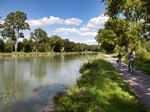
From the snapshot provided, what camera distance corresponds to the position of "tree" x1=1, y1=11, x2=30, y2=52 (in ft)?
262

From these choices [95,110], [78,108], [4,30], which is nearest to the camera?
[95,110]

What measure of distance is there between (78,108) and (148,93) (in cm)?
404

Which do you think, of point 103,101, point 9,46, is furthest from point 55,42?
point 103,101

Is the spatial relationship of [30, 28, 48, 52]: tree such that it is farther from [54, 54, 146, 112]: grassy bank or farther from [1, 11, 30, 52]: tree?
[54, 54, 146, 112]: grassy bank

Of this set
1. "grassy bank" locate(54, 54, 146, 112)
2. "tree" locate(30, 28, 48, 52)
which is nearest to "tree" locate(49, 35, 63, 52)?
"tree" locate(30, 28, 48, 52)

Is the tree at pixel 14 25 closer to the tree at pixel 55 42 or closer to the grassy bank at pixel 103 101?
the tree at pixel 55 42

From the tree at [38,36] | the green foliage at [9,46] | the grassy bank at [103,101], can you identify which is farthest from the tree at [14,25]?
the grassy bank at [103,101]

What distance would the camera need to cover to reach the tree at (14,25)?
262 feet

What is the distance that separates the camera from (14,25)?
81125mm

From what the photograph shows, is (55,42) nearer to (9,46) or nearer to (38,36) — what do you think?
(38,36)

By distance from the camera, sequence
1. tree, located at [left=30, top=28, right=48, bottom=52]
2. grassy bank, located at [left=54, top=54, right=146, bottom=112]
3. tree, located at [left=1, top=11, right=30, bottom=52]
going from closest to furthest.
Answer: grassy bank, located at [left=54, top=54, right=146, bottom=112]
tree, located at [left=1, top=11, right=30, bottom=52]
tree, located at [left=30, top=28, right=48, bottom=52]

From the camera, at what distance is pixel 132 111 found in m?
8.08

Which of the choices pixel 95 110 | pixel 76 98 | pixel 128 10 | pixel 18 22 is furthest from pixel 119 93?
pixel 18 22

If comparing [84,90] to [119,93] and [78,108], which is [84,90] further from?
[78,108]
